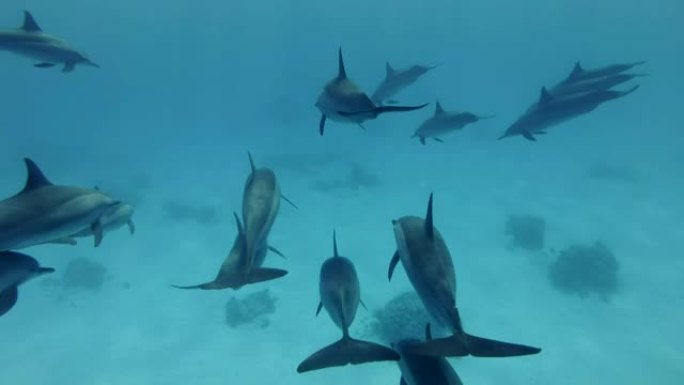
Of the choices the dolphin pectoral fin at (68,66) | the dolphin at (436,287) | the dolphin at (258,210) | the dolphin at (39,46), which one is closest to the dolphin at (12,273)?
the dolphin at (258,210)

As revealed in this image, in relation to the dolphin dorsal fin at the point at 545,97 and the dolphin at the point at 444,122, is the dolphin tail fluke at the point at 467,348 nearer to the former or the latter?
the dolphin dorsal fin at the point at 545,97

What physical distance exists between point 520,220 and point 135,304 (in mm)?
16002

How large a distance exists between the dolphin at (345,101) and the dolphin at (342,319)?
151 cm

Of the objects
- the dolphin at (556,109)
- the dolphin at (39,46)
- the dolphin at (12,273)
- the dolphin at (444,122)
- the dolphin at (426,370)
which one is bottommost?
the dolphin at (12,273)

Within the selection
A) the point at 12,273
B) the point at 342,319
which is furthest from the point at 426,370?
the point at 12,273

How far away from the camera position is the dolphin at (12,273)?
134 inches

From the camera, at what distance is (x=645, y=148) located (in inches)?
1515

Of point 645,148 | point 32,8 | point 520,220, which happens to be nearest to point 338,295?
point 520,220

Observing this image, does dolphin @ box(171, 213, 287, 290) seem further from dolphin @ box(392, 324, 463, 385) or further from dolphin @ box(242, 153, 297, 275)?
dolphin @ box(392, 324, 463, 385)

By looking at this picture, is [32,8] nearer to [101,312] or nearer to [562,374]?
[101,312]

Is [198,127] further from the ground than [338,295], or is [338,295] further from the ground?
[338,295]

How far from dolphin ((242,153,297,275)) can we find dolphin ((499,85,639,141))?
5.53 m

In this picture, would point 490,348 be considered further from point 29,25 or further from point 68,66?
point 29,25

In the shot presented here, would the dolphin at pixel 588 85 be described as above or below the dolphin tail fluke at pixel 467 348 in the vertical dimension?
above
